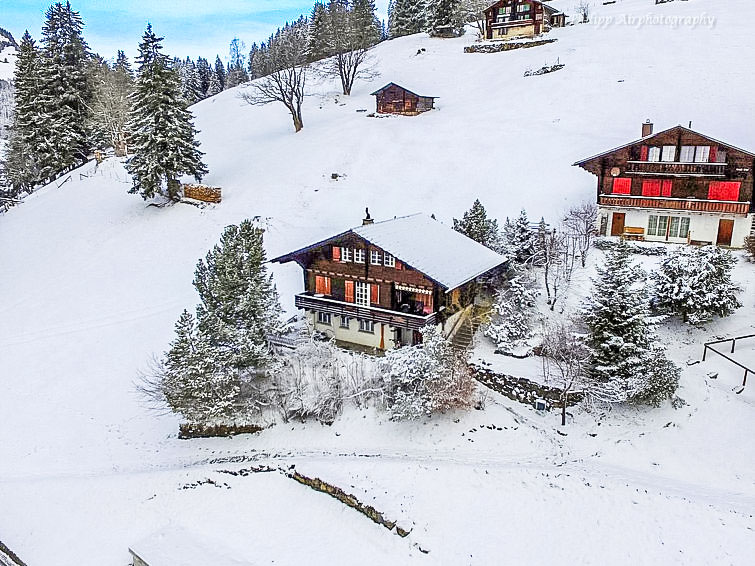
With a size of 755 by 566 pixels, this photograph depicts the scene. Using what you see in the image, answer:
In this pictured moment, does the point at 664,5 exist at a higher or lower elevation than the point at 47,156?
higher

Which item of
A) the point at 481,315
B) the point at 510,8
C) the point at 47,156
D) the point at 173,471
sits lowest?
the point at 173,471

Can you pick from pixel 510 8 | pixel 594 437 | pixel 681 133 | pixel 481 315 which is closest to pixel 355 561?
pixel 594 437

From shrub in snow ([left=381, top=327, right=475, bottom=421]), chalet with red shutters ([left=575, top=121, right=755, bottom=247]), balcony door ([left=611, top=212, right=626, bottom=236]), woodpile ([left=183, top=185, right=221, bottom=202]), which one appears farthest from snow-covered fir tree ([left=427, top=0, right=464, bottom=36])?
shrub in snow ([left=381, top=327, right=475, bottom=421])

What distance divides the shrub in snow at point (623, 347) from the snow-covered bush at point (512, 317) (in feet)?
15.1

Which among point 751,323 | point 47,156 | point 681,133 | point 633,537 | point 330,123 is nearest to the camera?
point 633,537

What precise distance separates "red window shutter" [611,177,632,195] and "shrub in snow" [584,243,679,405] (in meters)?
16.1

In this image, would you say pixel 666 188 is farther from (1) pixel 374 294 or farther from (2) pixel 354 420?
(2) pixel 354 420

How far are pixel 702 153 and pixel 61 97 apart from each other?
5631 cm

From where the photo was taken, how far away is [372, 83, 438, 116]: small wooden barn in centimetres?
6369

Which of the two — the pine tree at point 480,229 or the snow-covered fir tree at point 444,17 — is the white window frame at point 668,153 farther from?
the snow-covered fir tree at point 444,17

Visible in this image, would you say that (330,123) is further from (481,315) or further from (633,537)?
(633,537)

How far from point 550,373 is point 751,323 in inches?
397

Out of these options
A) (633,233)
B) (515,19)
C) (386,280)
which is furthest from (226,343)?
(515,19)

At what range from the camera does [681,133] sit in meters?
34.5
